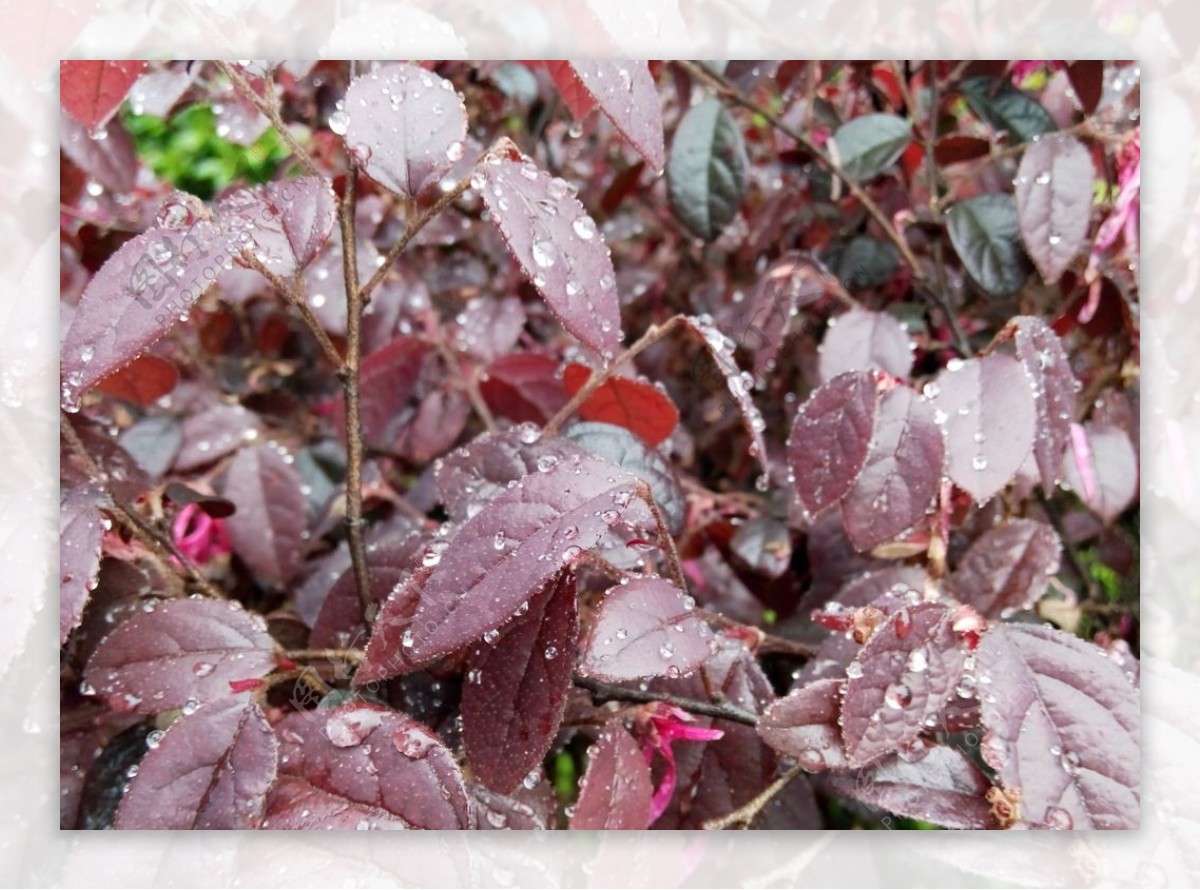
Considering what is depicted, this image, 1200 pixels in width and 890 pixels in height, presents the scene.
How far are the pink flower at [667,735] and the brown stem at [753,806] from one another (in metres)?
0.04

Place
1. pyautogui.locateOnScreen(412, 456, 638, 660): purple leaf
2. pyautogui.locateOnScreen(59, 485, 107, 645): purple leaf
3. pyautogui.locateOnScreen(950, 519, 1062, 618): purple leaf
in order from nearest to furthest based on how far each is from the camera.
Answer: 1. pyautogui.locateOnScreen(412, 456, 638, 660): purple leaf
2. pyautogui.locateOnScreen(59, 485, 107, 645): purple leaf
3. pyautogui.locateOnScreen(950, 519, 1062, 618): purple leaf

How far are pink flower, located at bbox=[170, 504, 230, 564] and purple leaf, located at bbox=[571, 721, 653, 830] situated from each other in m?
0.40

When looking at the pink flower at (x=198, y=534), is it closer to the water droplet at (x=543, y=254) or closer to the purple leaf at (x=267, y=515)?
the purple leaf at (x=267, y=515)

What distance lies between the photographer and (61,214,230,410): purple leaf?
1.68 feet

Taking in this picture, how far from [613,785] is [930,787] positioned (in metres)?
0.21

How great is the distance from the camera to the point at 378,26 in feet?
2.23

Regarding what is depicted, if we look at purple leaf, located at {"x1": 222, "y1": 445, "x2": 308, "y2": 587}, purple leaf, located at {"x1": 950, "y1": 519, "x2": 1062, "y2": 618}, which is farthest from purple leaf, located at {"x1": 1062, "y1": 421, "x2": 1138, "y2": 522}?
purple leaf, located at {"x1": 222, "y1": 445, "x2": 308, "y2": 587}

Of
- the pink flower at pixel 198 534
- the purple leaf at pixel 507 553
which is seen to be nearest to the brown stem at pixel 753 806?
the purple leaf at pixel 507 553

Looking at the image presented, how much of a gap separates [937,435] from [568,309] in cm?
28

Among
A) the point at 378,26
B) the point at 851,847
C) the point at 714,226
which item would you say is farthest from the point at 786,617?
the point at 378,26

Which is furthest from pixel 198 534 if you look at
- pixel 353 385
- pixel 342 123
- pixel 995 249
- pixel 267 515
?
pixel 995 249

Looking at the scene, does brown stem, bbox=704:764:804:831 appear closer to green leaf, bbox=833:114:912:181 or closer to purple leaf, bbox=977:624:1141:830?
purple leaf, bbox=977:624:1141:830

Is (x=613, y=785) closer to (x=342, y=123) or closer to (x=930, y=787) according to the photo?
(x=930, y=787)

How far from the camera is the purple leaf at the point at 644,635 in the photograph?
1.68ft
